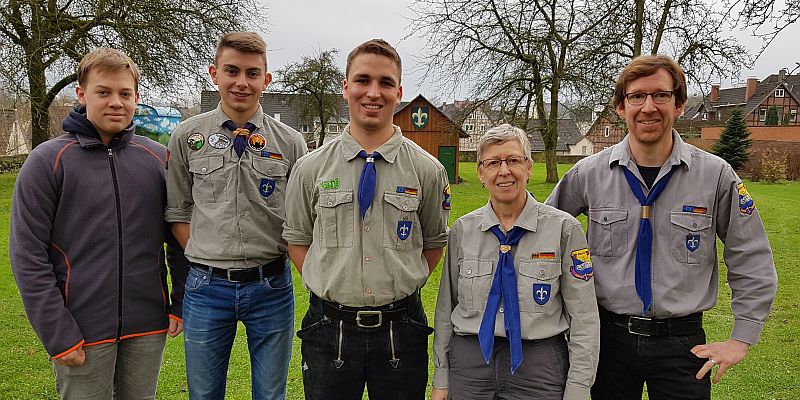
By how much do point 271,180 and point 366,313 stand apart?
0.97 m

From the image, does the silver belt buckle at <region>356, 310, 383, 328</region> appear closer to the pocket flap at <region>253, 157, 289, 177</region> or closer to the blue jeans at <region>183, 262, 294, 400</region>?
the blue jeans at <region>183, 262, 294, 400</region>

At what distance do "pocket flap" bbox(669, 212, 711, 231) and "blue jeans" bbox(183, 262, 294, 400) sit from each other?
2077 mm

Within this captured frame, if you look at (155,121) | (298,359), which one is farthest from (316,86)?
(298,359)

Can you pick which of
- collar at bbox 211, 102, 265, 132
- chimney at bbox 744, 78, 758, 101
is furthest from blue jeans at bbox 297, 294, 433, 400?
chimney at bbox 744, 78, 758, 101

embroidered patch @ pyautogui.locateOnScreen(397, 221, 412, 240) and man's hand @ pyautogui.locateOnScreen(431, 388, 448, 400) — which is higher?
embroidered patch @ pyautogui.locateOnScreen(397, 221, 412, 240)

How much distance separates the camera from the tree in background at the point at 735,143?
3058cm

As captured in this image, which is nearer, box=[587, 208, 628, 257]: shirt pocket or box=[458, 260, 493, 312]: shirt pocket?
box=[458, 260, 493, 312]: shirt pocket

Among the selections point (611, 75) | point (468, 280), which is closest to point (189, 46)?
point (611, 75)

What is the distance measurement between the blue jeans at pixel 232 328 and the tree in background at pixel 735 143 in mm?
32162

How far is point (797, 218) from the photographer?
16156 mm

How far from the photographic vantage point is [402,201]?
2865mm

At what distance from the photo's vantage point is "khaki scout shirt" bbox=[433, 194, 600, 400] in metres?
2.70

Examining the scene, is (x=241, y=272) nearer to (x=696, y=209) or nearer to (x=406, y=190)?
(x=406, y=190)

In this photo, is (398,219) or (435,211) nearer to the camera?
(398,219)
